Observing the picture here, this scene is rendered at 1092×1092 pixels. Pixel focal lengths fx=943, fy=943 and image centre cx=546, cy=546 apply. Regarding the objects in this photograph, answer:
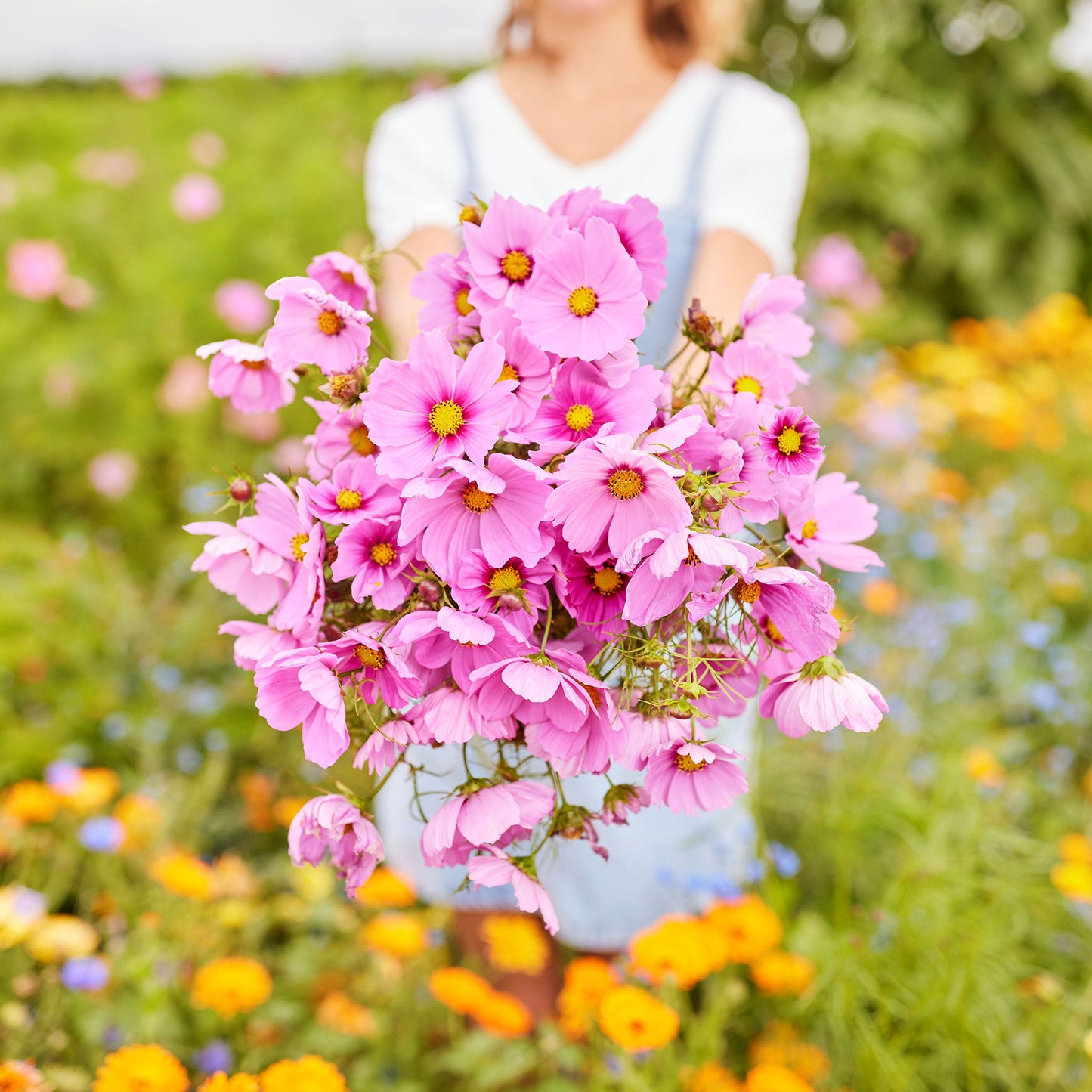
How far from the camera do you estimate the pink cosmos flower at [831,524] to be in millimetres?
612

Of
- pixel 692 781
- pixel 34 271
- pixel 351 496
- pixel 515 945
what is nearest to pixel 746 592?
pixel 692 781

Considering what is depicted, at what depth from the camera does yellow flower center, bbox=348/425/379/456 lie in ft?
2.19

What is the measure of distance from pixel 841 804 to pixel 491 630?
119 cm

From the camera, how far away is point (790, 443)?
579 mm

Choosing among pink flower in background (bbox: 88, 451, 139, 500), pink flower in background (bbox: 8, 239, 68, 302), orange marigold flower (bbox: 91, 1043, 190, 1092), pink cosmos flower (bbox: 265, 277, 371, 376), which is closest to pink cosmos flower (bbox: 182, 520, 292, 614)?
pink cosmos flower (bbox: 265, 277, 371, 376)

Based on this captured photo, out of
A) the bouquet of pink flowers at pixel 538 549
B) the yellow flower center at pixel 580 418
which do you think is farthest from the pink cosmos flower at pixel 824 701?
the yellow flower center at pixel 580 418

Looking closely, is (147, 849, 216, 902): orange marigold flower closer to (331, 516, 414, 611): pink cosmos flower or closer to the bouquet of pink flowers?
the bouquet of pink flowers

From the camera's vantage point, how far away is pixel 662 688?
1.98ft

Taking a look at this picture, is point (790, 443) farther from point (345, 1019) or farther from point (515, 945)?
point (345, 1019)

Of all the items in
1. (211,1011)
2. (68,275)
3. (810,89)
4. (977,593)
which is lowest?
(68,275)

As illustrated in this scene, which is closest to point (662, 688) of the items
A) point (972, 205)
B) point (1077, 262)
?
point (972, 205)

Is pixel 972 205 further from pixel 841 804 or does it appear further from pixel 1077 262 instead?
pixel 841 804

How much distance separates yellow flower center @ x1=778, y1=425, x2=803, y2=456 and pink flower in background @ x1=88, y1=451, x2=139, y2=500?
253 cm

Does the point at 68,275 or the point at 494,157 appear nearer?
the point at 494,157
